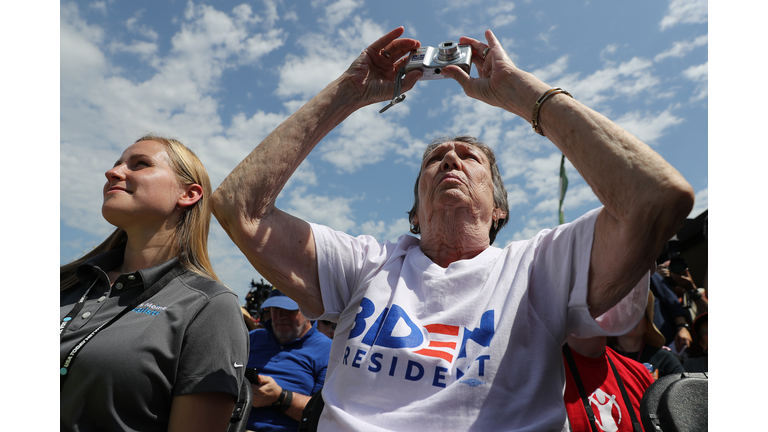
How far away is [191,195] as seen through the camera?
2318 mm

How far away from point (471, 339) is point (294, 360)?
8.65 feet

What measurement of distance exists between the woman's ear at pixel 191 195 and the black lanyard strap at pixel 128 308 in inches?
13.3

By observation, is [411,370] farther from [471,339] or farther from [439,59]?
[439,59]

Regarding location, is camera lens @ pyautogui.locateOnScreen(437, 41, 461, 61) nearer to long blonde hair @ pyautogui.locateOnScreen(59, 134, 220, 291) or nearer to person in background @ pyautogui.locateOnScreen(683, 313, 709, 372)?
long blonde hair @ pyautogui.locateOnScreen(59, 134, 220, 291)

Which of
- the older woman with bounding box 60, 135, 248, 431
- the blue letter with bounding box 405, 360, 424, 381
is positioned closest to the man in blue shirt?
the older woman with bounding box 60, 135, 248, 431

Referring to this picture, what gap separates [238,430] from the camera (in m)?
1.54

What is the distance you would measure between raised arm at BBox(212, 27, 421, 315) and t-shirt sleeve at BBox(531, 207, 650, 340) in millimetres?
898

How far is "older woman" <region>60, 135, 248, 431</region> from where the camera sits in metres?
1.56

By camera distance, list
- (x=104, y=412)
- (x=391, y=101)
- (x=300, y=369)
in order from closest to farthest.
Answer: (x=104, y=412), (x=391, y=101), (x=300, y=369)

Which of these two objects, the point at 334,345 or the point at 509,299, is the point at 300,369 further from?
the point at 509,299

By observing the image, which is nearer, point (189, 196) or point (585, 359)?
point (585, 359)

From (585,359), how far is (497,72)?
142cm

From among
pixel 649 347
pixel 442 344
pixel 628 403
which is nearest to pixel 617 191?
pixel 442 344

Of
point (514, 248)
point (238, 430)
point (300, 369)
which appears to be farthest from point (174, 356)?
point (300, 369)
